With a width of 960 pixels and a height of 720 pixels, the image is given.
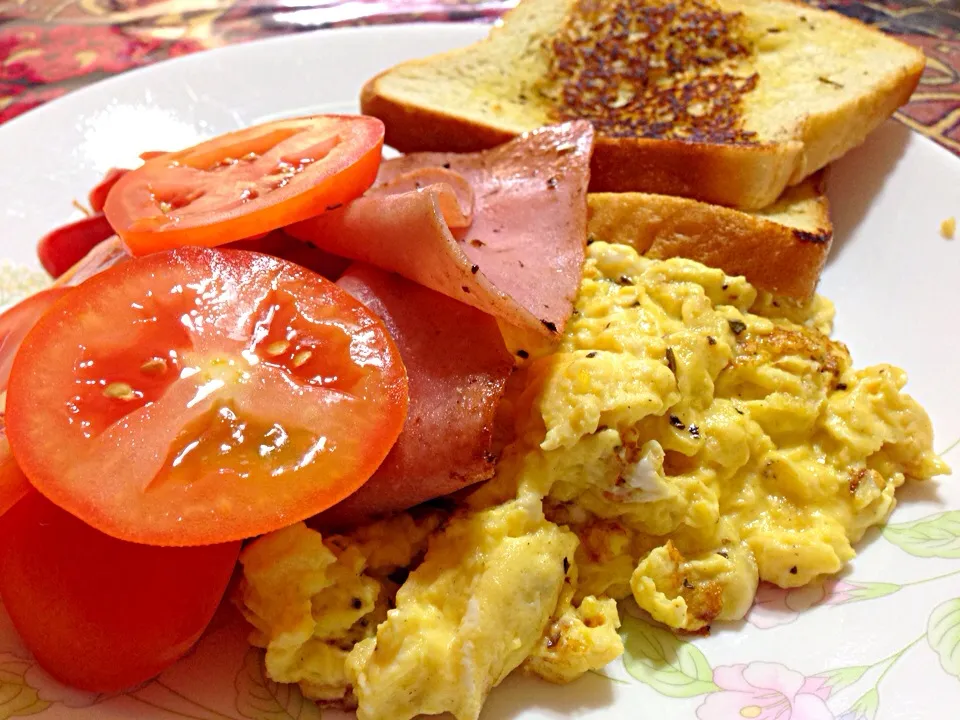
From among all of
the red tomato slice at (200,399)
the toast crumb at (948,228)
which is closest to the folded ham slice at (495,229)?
the red tomato slice at (200,399)

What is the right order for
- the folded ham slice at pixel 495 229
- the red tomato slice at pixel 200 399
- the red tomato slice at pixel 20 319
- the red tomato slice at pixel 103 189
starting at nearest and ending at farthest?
the red tomato slice at pixel 200 399 → the folded ham slice at pixel 495 229 → the red tomato slice at pixel 20 319 → the red tomato slice at pixel 103 189

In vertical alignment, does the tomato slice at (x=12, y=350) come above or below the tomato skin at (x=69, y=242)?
above

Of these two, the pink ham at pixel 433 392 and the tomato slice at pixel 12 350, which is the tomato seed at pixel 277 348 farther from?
the tomato slice at pixel 12 350

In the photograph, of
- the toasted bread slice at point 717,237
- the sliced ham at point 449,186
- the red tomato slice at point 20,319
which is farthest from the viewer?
the toasted bread slice at point 717,237

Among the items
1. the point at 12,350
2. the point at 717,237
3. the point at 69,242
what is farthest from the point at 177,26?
the point at 717,237

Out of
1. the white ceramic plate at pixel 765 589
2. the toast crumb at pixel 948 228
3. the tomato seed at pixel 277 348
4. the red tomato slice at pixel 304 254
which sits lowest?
the white ceramic plate at pixel 765 589

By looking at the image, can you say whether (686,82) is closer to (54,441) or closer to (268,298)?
(268,298)

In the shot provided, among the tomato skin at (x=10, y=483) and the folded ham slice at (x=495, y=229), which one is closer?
the tomato skin at (x=10, y=483)

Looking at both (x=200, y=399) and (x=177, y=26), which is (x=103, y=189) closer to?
(x=200, y=399)
